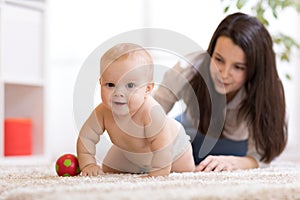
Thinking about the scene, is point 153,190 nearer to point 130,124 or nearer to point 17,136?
point 130,124

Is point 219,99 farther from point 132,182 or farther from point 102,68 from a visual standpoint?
point 132,182

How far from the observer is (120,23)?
2912mm

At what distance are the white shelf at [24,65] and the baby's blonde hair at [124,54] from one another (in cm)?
92

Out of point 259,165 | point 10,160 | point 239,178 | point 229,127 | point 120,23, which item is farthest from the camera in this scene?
point 120,23

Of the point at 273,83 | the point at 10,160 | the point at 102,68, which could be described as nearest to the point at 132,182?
the point at 102,68

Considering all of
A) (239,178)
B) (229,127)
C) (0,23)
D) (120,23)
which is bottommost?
(239,178)

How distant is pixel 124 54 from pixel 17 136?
1102mm

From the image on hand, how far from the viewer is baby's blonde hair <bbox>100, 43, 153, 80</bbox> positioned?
1172 millimetres

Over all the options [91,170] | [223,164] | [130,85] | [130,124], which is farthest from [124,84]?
[223,164]

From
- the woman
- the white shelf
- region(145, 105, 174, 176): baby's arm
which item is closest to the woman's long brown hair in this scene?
the woman

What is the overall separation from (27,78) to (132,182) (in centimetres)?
121

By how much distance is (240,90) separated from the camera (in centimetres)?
171

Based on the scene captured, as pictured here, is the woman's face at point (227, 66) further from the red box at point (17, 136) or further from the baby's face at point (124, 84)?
the red box at point (17, 136)

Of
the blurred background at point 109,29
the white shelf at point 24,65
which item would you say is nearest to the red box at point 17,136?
the white shelf at point 24,65
